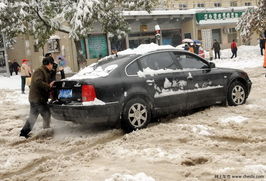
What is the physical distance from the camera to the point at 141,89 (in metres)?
6.62

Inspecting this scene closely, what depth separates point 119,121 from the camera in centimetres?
645

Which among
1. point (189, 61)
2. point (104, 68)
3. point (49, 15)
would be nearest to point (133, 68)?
point (104, 68)

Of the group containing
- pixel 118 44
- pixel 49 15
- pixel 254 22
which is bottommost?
pixel 118 44

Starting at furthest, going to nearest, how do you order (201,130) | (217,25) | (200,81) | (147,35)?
(217,25)
(147,35)
(200,81)
(201,130)

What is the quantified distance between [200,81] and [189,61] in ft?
1.62

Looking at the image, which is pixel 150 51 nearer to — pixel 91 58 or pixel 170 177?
pixel 170 177

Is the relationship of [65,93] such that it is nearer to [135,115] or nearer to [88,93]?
[88,93]

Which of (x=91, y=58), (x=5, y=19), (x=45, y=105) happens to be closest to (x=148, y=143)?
(x=45, y=105)

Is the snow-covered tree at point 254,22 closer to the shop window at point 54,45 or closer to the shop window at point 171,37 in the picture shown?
the shop window at point 171,37

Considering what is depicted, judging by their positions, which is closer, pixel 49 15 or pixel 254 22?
pixel 49 15

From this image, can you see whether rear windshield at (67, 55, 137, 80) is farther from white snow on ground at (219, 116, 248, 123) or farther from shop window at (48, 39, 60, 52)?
shop window at (48, 39, 60, 52)

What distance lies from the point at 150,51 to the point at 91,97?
175cm

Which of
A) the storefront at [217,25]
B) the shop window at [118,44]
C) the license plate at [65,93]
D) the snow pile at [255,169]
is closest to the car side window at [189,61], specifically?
the license plate at [65,93]

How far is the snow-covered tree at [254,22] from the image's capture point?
2669cm
